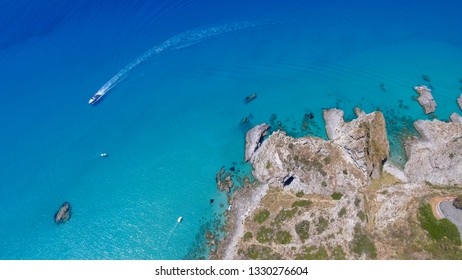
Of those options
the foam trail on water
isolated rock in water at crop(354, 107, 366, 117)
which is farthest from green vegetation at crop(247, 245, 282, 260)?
the foam trail on water

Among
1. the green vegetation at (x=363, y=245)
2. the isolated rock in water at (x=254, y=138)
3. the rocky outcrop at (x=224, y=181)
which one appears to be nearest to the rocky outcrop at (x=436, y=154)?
the green vegetation at (x=363, y=245)

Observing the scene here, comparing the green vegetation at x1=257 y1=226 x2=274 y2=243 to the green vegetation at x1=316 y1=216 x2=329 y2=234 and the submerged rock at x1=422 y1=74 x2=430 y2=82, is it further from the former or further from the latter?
the submerged rock at x1=422 y1=74 x2=430 y2=82

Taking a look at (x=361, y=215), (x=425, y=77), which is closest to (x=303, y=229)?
(x=361, y=215)

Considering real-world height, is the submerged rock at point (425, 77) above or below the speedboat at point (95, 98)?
below

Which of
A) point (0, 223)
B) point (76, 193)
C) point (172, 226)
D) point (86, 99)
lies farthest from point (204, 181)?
point (0, 223)

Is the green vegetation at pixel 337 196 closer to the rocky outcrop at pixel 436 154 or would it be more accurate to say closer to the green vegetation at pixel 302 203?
the green vegetation at pixel 302 203

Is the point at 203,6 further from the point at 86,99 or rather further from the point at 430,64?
the point at 430,64
